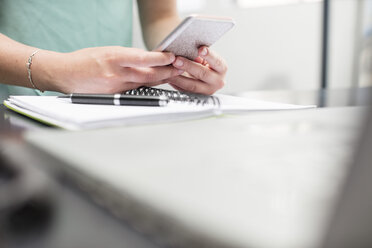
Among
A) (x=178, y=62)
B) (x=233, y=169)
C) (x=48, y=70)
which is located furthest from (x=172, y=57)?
(x=233, y=169)

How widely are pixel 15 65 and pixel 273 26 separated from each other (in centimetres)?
163

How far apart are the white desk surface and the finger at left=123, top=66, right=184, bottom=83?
0.24 m

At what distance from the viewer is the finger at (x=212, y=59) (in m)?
0.47

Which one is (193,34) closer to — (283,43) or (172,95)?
(172,95)

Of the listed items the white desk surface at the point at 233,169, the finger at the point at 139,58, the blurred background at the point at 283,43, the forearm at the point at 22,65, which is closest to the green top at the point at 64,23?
the forearm at the point at 22,65

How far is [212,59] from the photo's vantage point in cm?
50

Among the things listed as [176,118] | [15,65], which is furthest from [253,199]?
[15,65]

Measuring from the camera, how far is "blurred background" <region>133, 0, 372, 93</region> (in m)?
1.81

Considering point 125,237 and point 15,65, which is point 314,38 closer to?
point 15,65

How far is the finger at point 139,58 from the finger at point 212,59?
Result: 0.08 meters

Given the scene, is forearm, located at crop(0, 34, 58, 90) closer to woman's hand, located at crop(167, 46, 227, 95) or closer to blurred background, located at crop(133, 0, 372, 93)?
woman's hand, located at crop(167, 46, 227, 95)

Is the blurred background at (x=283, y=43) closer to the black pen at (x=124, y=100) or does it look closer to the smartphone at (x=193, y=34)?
the smartphone at (x=193, y=34)

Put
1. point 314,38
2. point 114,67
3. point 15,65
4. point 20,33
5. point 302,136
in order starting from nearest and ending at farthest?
point 302,136, point 114,67, point 15,65, point 20,33, point 314,38

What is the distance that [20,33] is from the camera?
79 cm
